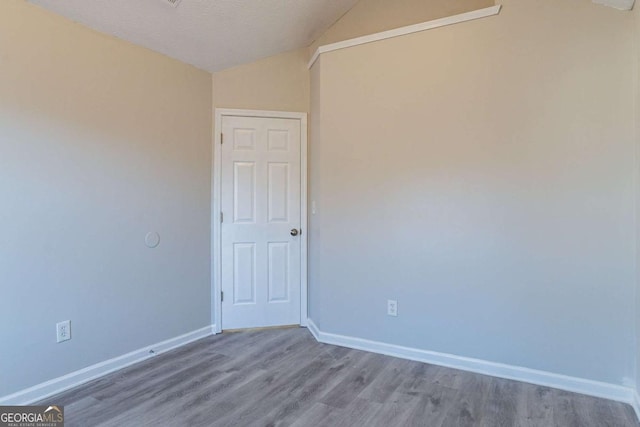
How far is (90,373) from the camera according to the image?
2492mm

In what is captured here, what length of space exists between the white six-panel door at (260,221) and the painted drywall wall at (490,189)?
0.47 meters

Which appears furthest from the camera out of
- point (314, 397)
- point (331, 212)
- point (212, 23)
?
point (331, 212)

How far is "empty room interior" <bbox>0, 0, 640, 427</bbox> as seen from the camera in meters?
2.20

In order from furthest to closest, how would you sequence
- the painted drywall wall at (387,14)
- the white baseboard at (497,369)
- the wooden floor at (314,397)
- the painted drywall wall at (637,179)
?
the painted drywall wall at (387,14) → the white baseboard at (497,369) → the painted drywall wall at (637,179) → the wooden floor at (314,397)

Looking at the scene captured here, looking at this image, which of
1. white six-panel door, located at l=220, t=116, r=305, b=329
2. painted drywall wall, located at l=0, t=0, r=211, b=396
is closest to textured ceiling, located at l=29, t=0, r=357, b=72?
painted drywall wall, located at l=0, t=0, r=211, b=396

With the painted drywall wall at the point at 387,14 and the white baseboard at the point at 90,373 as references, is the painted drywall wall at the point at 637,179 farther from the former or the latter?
the white baseboard at the point at 90,373

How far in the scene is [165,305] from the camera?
10.0 feet

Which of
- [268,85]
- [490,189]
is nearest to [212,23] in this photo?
[268,85]

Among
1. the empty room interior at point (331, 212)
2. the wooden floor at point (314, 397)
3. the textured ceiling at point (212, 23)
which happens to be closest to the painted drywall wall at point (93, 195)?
the empty room interior at point (331, 212)

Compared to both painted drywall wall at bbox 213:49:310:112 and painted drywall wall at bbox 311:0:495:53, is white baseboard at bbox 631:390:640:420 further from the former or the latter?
painted drywall wall at bbox 213:49:310:112

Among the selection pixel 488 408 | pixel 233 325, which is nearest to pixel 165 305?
pixel 233 325

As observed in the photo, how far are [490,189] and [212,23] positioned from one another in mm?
2390

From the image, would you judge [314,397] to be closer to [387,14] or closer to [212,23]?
[212,23]

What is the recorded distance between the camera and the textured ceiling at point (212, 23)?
2.39 meters
